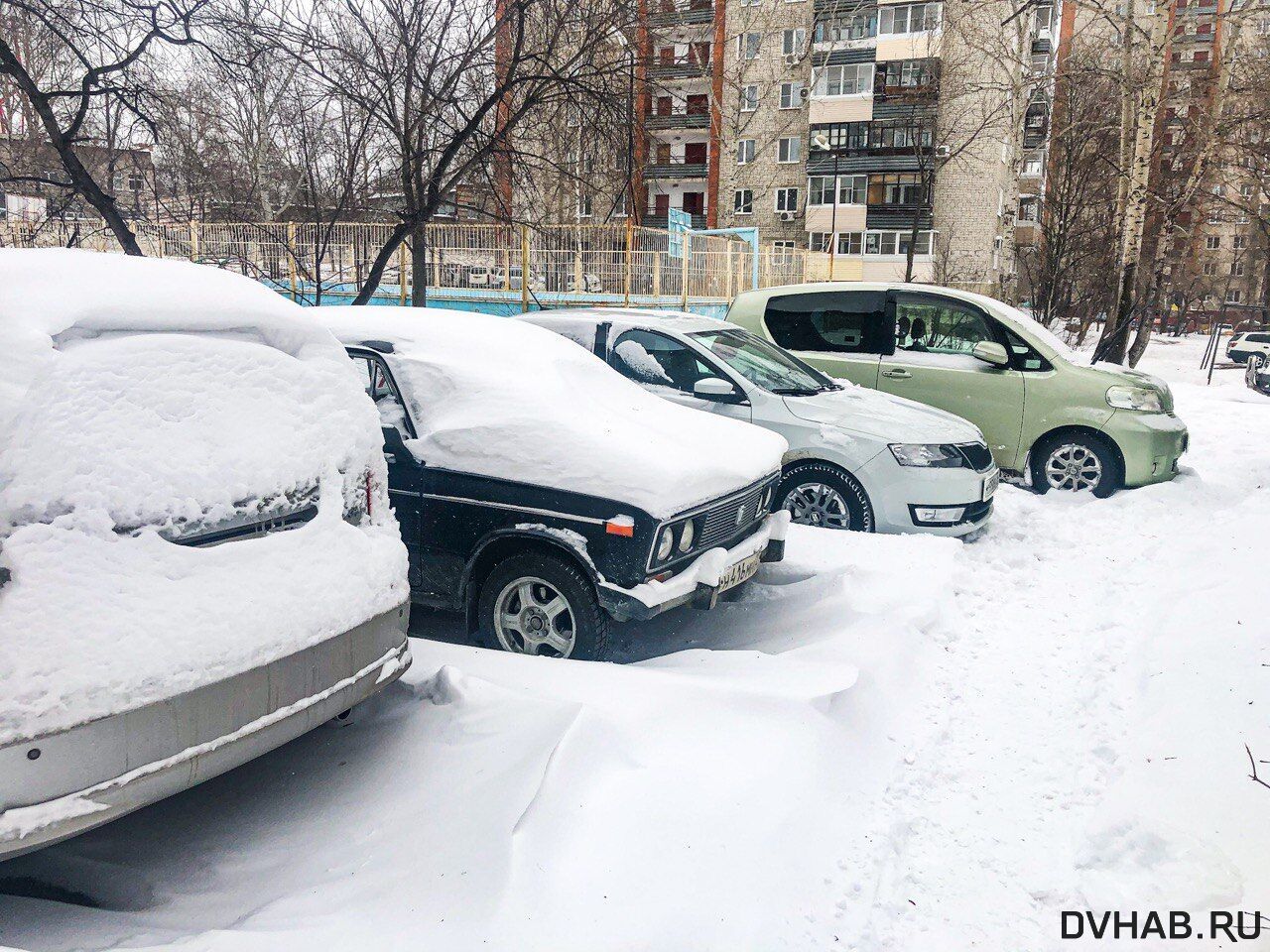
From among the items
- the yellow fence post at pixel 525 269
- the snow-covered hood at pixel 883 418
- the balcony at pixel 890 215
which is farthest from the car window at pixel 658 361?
the balcony at pixel 890 215

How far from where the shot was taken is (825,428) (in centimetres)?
689

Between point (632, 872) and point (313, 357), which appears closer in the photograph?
point (632, 872)

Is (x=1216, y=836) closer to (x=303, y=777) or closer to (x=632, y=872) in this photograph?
(x=632, y=872)

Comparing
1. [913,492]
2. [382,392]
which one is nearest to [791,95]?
[913,492]

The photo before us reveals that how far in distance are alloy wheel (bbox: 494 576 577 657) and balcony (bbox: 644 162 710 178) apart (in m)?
44.8

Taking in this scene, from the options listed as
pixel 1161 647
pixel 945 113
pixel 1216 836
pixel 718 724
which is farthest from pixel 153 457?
pixel 945 113

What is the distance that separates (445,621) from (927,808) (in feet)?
9.54

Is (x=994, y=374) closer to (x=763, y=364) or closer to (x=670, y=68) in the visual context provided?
(x=763, y=364)

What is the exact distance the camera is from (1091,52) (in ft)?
104

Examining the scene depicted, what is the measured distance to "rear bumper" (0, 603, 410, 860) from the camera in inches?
93.4

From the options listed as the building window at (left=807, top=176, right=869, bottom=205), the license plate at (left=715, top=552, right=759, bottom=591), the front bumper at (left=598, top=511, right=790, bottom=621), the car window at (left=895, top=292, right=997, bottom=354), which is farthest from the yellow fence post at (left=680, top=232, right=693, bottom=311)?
the building window at (left=807, top=176, right=869, bottom=205)

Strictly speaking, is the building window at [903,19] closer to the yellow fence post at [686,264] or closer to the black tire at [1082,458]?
the yellow fence post at [686,264]

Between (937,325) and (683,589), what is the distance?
5494 millimetres

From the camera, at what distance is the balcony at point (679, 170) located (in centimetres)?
4719
